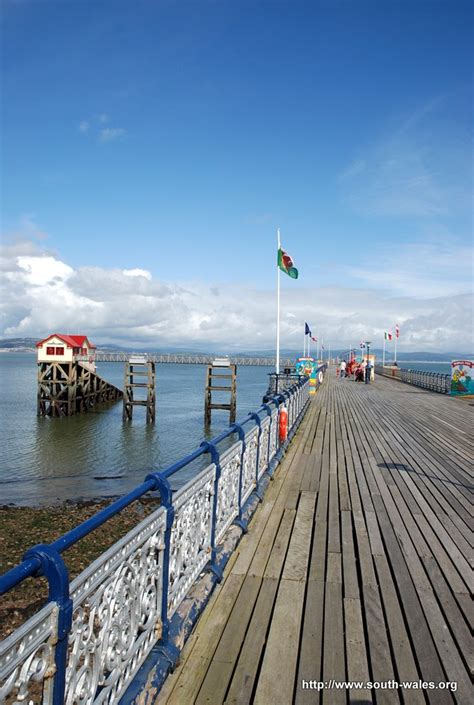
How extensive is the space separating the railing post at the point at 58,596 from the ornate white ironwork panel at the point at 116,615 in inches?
3.1

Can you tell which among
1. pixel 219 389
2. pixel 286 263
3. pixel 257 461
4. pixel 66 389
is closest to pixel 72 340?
pixel 66 389

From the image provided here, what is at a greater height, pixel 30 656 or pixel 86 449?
pixel 30 656

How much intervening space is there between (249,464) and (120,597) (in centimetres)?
390

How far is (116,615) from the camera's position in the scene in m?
2.52

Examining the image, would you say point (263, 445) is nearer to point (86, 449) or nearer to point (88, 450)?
point (88, 450)

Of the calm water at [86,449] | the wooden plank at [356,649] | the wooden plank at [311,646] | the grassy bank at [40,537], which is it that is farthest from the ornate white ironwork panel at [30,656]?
the calm water at [86,449]

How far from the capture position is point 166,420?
32.2 m

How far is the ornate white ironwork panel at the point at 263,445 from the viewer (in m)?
7.34

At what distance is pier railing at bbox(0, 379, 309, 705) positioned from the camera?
189 centimetres

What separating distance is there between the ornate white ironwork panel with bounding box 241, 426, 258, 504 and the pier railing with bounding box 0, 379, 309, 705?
41.3 inches

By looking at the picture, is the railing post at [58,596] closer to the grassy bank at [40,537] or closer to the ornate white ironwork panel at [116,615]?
the ornate white ironwork panel at [116,615]

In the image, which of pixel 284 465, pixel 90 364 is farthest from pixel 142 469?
pixel 90 364

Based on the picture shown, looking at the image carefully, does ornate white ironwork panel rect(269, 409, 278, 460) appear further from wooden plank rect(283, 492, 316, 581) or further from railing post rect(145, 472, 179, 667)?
railing post rect(145, 472, 179, 667)

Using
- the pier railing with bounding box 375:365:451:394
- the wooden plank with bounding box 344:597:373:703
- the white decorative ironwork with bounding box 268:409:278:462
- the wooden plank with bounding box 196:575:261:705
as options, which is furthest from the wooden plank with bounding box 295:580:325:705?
the pier railing with bounding box 375:365:451:394
